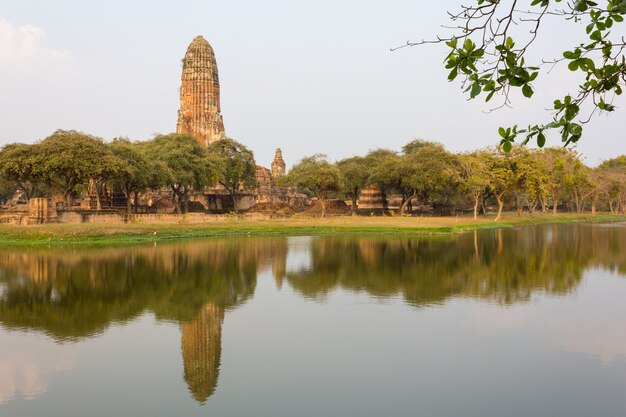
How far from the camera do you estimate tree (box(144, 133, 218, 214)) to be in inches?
1907

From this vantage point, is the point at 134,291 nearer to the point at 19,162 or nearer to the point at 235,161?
the point at 19,162

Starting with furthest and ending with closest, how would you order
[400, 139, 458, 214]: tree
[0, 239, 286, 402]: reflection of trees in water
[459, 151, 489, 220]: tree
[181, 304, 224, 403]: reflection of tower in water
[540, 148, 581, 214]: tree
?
1. [540, 148, 581, 214]: tree
2. [400, 139, 458, 214]: tree
3. [459, 151, 489, 220]: tree
4. [0, 239, 286, 402]: reflection of trees in water
5. [181, 304, 224, 403]: reflection of tower in water

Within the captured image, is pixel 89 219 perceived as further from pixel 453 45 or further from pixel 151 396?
pixel 453 45

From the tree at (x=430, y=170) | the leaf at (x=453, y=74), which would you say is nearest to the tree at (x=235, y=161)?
the tree at (x=430, y=170)

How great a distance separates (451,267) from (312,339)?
443 inches

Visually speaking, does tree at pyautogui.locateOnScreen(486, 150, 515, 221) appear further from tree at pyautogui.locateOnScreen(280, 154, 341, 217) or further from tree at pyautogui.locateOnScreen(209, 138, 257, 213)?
tree at pyautogui.locateOnScreen(209, 138, 257, 213)

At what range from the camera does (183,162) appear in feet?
162

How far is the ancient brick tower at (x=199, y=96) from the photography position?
260 ft

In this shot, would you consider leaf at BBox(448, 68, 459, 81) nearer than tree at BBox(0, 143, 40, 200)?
Yes

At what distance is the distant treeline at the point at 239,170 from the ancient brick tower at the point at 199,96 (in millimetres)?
14620

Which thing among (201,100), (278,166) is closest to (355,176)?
(201,100)

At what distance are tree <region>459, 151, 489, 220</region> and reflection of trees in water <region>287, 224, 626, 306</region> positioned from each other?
18.9 meters

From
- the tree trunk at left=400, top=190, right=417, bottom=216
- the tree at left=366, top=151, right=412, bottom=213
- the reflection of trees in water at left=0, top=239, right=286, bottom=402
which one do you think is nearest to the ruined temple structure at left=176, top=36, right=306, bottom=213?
the tree at left=366, top=151, right=412, bottom=213

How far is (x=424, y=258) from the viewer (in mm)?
23938
